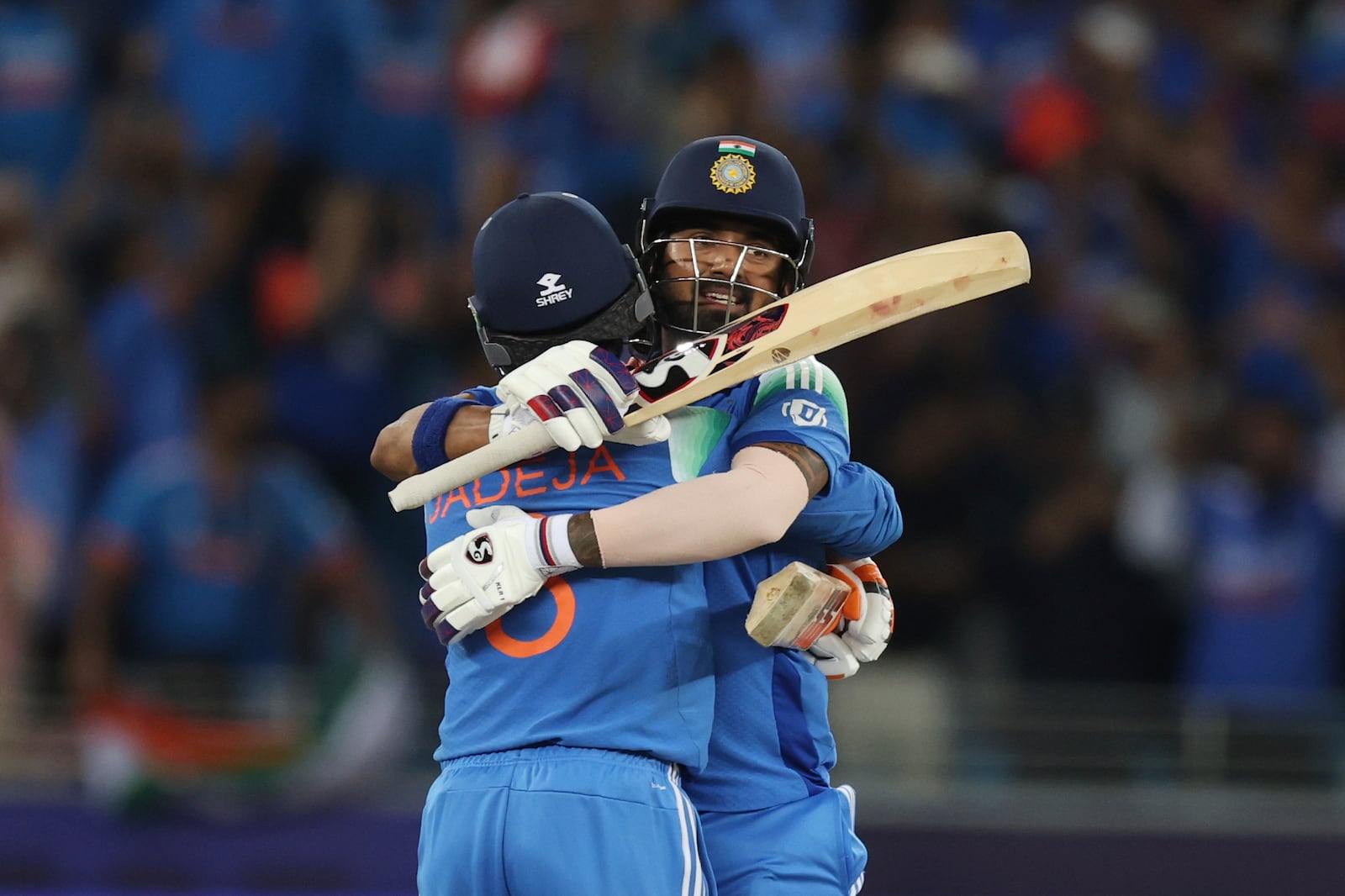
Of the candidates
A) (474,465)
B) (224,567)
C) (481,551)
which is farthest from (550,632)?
(224,567)

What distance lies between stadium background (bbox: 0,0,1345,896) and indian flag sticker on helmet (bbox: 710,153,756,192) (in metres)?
3.38

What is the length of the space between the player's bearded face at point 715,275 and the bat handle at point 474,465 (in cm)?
64

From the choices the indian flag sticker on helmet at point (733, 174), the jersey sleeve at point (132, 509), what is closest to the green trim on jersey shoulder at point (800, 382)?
the indian flag sticker on helmet at point (733, 174)

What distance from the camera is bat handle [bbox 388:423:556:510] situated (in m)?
3.30

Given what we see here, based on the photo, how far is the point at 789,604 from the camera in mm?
3281

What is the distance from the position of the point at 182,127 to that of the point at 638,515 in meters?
6.29

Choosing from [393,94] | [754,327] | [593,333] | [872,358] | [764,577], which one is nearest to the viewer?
[593,333]

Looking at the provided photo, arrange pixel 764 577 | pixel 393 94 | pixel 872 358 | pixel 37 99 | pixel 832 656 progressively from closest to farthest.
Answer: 1. pixel 764 577
2. pixel 832 656
3. pixel 872 358
4. pixel 393 94
5. pixel 37 99

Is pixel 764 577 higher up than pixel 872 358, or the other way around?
pixel 872 358

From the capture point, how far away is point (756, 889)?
3.47 metres

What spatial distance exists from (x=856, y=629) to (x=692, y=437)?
1.89ft

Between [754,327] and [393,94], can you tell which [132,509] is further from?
[754,327]

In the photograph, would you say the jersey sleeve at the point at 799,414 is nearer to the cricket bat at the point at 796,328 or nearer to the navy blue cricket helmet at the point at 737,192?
the cricket bat at the point at 796,328

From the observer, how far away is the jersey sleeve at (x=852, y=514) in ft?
11.4
